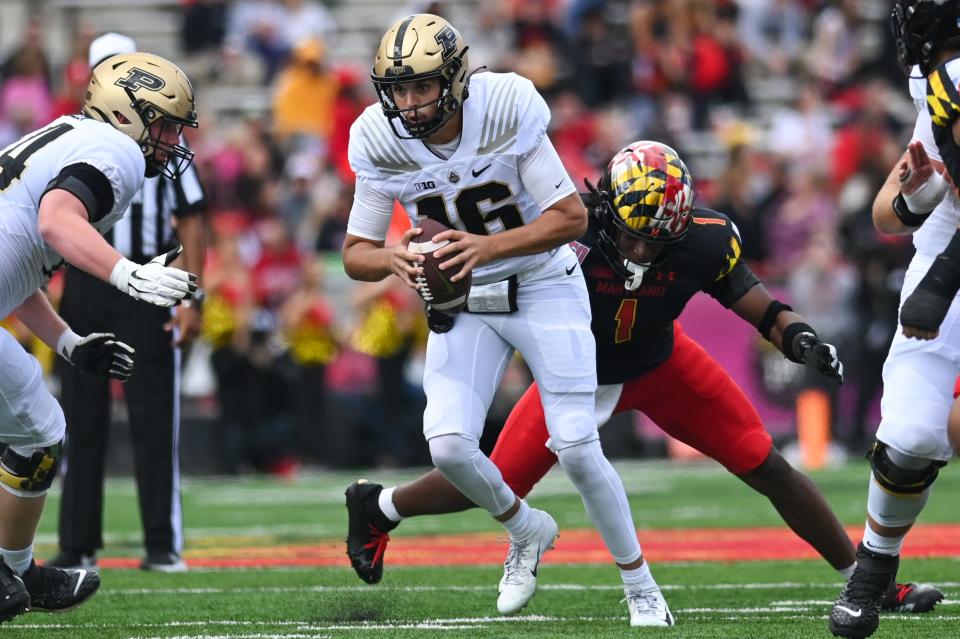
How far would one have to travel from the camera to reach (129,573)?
22.3 ft

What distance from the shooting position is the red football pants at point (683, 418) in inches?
218

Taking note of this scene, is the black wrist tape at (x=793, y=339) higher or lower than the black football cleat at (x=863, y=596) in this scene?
higher

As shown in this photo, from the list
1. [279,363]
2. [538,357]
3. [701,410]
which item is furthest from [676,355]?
[279,363]

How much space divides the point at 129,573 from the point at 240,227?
7073 mm

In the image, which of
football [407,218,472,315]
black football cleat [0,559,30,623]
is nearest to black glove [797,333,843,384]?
football [407,218,472,315]

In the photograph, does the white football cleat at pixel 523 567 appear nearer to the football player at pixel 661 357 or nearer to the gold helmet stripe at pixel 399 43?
the football player at pixel 661 357

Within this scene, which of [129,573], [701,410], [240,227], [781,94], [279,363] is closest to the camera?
[701,410]

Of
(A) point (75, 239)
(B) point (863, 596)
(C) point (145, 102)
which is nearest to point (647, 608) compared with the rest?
(B) point (863, 596)

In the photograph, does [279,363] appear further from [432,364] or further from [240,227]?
[432,364]

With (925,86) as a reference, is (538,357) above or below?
below

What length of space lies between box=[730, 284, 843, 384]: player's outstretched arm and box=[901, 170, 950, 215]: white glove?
62cm

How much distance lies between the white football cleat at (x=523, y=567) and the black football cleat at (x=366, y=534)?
441 mm

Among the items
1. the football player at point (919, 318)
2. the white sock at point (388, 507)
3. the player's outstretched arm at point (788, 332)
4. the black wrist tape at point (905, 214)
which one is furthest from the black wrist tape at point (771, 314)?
the white sock at point (388, 507)

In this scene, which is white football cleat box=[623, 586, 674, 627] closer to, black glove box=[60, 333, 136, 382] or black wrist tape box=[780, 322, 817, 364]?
black wrist tape box=[780, 322, 817, 364]
